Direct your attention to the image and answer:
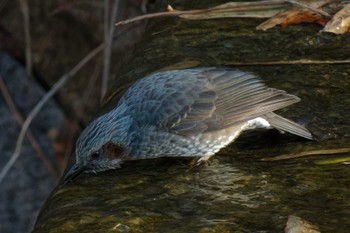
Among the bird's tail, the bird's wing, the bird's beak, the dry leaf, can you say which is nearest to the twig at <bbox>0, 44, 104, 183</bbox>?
the bird's beak

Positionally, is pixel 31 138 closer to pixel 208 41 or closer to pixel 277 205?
pixel 208 41

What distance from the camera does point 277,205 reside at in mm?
3600

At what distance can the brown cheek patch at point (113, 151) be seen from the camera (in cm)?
448

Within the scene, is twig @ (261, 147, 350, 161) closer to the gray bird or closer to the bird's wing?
the gray bird

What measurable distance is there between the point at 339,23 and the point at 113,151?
157 centimetres

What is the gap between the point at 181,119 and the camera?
4383 millimetres

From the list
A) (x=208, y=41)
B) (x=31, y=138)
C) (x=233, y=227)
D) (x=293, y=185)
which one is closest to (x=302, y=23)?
(x=208, y=41)

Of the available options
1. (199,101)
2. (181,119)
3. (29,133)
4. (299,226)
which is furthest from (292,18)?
(29,133)

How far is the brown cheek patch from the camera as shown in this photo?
448 cm

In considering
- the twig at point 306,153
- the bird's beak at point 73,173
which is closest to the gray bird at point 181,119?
the bird's beak at point 73,173

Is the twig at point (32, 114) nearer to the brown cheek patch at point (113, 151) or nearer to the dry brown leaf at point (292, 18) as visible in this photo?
the brown cheek patch at point (113, 151)

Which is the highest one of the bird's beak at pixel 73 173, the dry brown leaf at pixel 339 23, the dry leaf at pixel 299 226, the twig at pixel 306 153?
the dry brown leaf at pixel 339 23

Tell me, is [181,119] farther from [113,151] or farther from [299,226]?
[299,226]

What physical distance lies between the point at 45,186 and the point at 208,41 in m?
2.79
